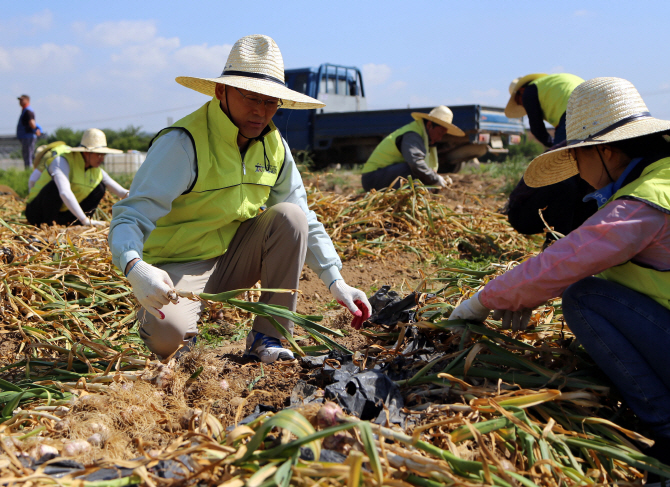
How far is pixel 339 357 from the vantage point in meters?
1.98

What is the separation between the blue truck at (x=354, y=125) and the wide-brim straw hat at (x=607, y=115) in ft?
24.6

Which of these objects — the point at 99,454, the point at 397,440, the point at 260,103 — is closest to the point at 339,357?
the point at 397,440

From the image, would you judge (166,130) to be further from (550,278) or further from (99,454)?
(550,278)

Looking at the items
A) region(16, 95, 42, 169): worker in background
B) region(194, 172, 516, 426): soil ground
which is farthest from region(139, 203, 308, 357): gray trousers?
region(16, 95, 42, 169): worker in background

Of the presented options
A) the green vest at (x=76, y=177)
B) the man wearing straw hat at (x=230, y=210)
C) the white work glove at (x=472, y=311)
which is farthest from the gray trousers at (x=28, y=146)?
the white work glove at (x=472, y=311)

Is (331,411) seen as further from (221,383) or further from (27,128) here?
(27,128)

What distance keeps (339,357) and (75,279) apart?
1757 millimetres

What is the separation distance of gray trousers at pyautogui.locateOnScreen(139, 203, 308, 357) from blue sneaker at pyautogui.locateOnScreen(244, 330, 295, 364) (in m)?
0.03

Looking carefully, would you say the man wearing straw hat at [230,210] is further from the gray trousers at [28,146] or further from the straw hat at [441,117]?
the gray trousers at [28,146]

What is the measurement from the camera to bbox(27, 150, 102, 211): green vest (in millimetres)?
4871

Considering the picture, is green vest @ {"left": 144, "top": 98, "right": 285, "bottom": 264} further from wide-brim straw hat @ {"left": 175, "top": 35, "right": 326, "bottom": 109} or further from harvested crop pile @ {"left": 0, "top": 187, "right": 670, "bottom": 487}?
harvested crop pile @ {"left": 0, "top": 187, "right": 670, "bottom": 487}

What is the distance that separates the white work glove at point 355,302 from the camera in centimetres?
210

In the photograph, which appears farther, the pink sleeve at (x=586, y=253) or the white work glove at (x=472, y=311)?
the white work glove at (x=472, y=311)

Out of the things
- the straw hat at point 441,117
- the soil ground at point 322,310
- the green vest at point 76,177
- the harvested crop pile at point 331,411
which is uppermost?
the straw hat at point 441,117
